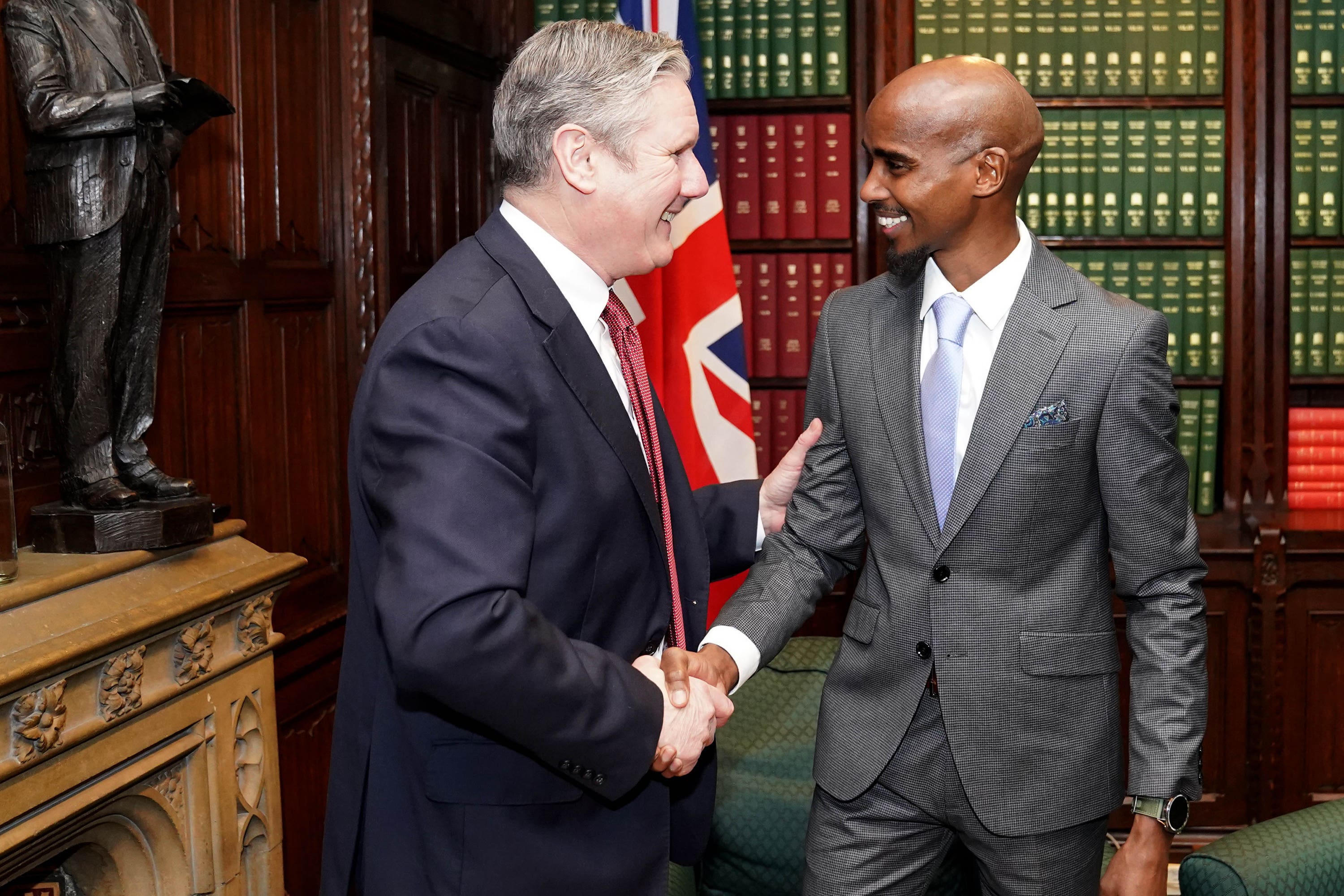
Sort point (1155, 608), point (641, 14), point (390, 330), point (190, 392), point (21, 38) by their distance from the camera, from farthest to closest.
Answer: point (641, 14), point (190, 392), point (21, 38), point (1155, 608), point (390, 330)

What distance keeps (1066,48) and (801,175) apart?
845 mm

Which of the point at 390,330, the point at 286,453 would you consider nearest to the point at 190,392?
the point at 286,453

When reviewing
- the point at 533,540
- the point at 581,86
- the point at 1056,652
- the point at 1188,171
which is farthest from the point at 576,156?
the point at 1188,171

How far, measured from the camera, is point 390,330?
1.37 m

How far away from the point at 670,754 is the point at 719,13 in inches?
114

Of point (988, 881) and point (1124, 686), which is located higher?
point (988, 881)

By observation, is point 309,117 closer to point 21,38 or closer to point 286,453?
point 286,453

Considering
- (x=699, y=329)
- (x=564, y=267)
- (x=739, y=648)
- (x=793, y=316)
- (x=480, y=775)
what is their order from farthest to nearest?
(x=793, y=316) → (x=699, y=329) → (x=739, y=648) → (x=564, y=267) → (x=480, y=775)

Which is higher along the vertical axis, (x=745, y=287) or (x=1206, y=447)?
(x=745, y=287)

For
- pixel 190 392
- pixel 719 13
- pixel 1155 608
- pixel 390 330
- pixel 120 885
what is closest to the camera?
pixel 390 330

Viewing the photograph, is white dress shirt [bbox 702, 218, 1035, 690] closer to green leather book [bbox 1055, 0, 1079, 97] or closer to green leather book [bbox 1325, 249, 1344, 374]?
green leather book [bbox 1055, 0, 1079, 97]

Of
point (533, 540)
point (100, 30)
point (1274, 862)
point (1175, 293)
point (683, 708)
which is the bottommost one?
point (1274, 862)

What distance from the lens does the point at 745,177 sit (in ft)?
12.7

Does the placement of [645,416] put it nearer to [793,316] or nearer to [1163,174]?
[793,316]
